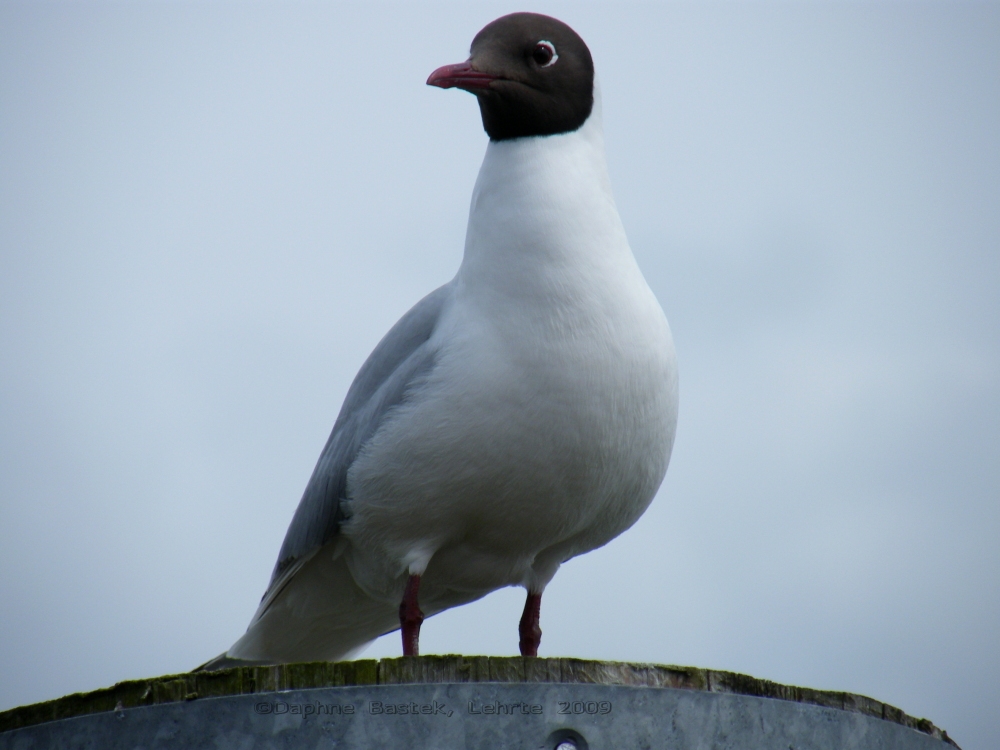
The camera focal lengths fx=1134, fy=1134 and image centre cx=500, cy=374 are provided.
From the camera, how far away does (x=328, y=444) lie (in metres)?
4.93

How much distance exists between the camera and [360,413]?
469 cm

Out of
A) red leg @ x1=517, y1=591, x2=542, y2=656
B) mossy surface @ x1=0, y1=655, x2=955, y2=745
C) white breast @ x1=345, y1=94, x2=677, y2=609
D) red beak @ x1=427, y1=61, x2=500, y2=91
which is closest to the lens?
mossy surface @ x1=0, y1=655, x2=955, y2=745

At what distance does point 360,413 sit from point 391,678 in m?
A: 1.89

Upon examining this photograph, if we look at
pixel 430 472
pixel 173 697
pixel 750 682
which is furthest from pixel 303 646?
pixel 750 682

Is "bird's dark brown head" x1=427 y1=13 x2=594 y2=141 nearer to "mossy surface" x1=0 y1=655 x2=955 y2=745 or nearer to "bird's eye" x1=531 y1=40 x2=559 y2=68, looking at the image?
"bird's eye" x1=531 y1=40 x2=559 y2=68

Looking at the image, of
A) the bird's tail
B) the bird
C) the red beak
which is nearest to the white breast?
the bird

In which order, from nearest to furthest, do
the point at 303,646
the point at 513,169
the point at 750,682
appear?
the point at 750,682, the point at 513,169, the point at 303,646

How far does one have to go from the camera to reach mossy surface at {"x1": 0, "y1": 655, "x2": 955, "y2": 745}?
294cm

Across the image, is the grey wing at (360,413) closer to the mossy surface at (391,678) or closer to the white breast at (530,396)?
the white breast at (530,396)

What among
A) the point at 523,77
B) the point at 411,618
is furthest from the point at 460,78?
the point at 411,618

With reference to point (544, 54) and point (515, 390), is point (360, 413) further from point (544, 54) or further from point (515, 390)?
point (544, 54)

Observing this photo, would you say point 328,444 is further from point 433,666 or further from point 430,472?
point 433,666

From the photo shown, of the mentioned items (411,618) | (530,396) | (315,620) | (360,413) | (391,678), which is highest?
(360,413)

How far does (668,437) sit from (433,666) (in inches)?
69.9
